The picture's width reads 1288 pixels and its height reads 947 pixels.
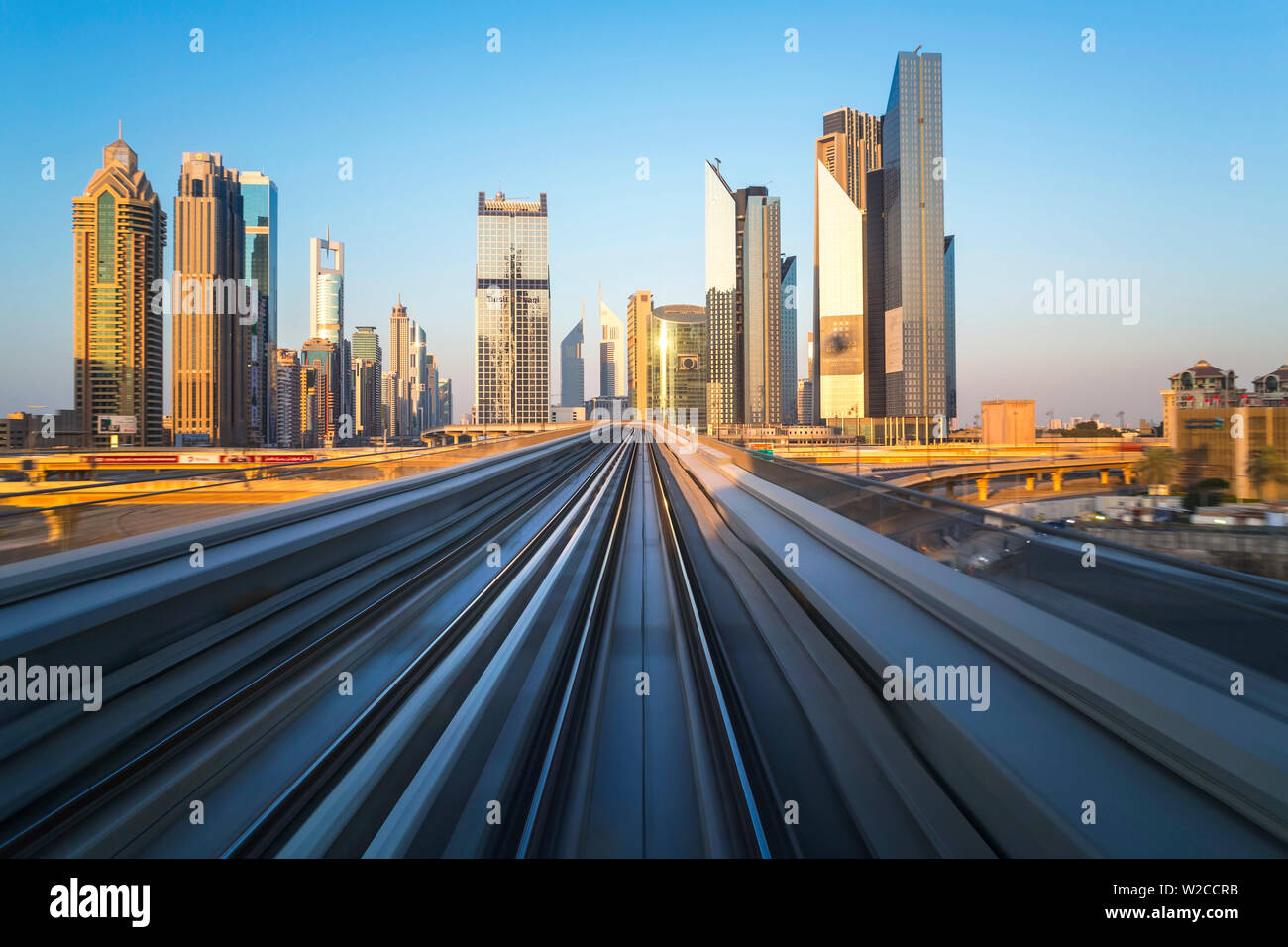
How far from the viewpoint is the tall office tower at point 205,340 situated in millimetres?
136000

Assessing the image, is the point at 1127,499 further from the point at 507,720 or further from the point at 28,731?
the point at 28,731

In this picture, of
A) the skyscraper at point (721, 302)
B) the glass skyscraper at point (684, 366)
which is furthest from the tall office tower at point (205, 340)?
the skyscraper at point (721, 302)

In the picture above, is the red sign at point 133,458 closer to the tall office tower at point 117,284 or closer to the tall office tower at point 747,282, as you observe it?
the tall office tower at point 117,284

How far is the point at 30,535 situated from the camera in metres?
4.19

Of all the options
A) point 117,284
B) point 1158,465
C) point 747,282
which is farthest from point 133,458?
point 747,282

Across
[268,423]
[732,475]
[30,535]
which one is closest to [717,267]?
[268,423]

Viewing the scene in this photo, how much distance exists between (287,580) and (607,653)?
3257mm

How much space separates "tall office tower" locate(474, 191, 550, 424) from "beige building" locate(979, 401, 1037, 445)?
147 meters

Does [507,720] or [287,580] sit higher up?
[287,580]

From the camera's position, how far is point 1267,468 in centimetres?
488

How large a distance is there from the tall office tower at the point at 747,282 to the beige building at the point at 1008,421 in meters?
140

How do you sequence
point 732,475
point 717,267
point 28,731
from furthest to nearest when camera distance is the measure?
point 717,267 → point 732,475 → point 28,731
